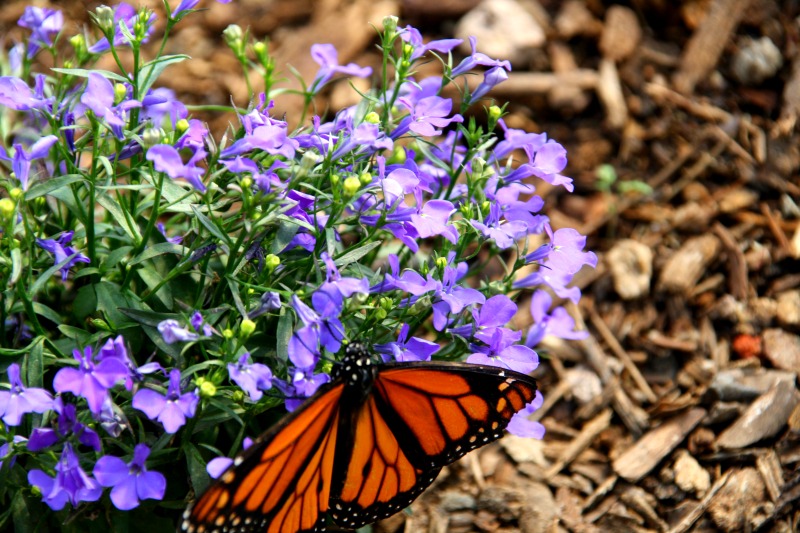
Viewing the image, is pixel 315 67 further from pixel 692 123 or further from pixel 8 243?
pixel 8 243

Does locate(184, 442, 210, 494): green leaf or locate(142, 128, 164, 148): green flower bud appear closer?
locate(142, 128, 164, 148): green flower bud

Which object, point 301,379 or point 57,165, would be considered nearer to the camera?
point 301,379

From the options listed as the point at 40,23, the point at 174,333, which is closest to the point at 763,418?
the point at 174,333

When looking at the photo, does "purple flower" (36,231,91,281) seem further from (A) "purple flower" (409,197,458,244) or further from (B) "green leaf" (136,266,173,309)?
(A) "purple flower" (409,197,458,244)

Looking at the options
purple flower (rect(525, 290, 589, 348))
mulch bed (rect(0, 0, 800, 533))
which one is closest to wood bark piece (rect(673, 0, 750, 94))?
mulch bed (rect(0, 0, 800, 533))

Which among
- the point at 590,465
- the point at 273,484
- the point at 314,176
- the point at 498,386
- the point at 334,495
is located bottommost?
the point at 590,465

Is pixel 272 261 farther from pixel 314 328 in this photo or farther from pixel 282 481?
pixel 282 481

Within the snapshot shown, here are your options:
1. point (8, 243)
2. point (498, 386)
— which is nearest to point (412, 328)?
point (498, 386)
